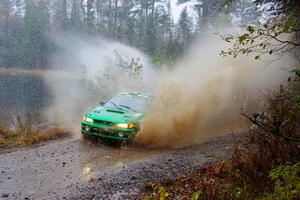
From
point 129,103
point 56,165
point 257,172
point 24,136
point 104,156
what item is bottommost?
point 24,136

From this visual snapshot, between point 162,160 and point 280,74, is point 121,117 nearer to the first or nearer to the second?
point 162,160

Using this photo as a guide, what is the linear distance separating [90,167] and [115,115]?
3.16 metres

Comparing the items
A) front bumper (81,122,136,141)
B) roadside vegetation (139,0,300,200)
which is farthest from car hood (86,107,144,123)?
roadside vegetation (139,0,300,200)

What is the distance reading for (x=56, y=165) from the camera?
9734 millimetres

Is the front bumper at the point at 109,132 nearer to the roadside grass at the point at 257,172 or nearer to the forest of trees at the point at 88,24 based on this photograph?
the roadside grass at the point at 257,172

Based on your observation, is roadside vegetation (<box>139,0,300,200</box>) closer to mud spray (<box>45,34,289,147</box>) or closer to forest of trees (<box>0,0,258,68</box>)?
mud spray (<box>45,34,289,147</box>)

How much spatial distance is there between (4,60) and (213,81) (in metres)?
54.5

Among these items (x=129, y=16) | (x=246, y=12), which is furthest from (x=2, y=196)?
(x=129, y=16)

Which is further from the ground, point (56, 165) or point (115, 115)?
point (115, 115)

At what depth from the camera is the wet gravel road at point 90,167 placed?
24.8 ft

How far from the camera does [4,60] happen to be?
210ft

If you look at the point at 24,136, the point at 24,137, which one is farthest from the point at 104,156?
the point at 24,136

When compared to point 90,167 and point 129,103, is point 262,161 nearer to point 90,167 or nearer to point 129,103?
point 90,167

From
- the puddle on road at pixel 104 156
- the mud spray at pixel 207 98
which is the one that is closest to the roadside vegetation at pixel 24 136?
the puddle on road at pixel 104 156
